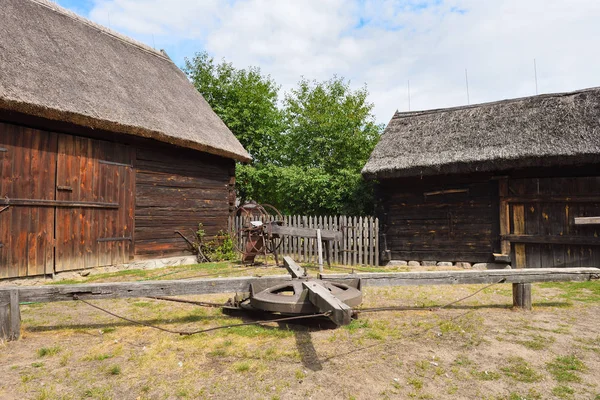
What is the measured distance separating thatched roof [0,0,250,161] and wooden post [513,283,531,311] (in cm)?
716

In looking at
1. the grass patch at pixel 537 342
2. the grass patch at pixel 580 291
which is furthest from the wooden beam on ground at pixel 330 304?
the grass patch at pixel 580 291

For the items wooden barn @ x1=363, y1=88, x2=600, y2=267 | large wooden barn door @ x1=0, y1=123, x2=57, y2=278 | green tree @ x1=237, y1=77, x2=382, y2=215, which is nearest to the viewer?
large wooden barn door @ x1=0, y1=123, x2=57, y2=278

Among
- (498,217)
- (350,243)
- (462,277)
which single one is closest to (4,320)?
(462,277)

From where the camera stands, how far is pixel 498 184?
8312 mm

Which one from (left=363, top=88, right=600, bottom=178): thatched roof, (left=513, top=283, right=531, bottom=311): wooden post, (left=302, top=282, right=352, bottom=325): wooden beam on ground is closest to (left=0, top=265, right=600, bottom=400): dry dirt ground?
(left=513, top=283, right=531, bottom=311): wooden post

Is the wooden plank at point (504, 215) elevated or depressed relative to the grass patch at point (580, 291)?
elevated

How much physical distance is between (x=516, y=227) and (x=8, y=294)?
8837 mm

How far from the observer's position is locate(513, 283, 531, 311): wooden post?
4.20 m

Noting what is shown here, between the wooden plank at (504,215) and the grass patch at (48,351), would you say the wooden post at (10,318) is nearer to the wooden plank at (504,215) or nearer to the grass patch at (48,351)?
the grass patch at (48,351)

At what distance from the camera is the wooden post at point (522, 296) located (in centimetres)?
420

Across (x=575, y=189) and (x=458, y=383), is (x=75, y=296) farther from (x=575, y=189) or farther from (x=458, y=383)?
(x=575, y=189)

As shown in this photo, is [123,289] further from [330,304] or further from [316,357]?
[330,304]

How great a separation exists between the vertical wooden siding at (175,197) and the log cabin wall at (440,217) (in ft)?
14.8

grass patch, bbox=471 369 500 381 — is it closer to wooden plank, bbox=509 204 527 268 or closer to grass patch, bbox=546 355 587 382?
grass patch, bbox=546 355 587 382
